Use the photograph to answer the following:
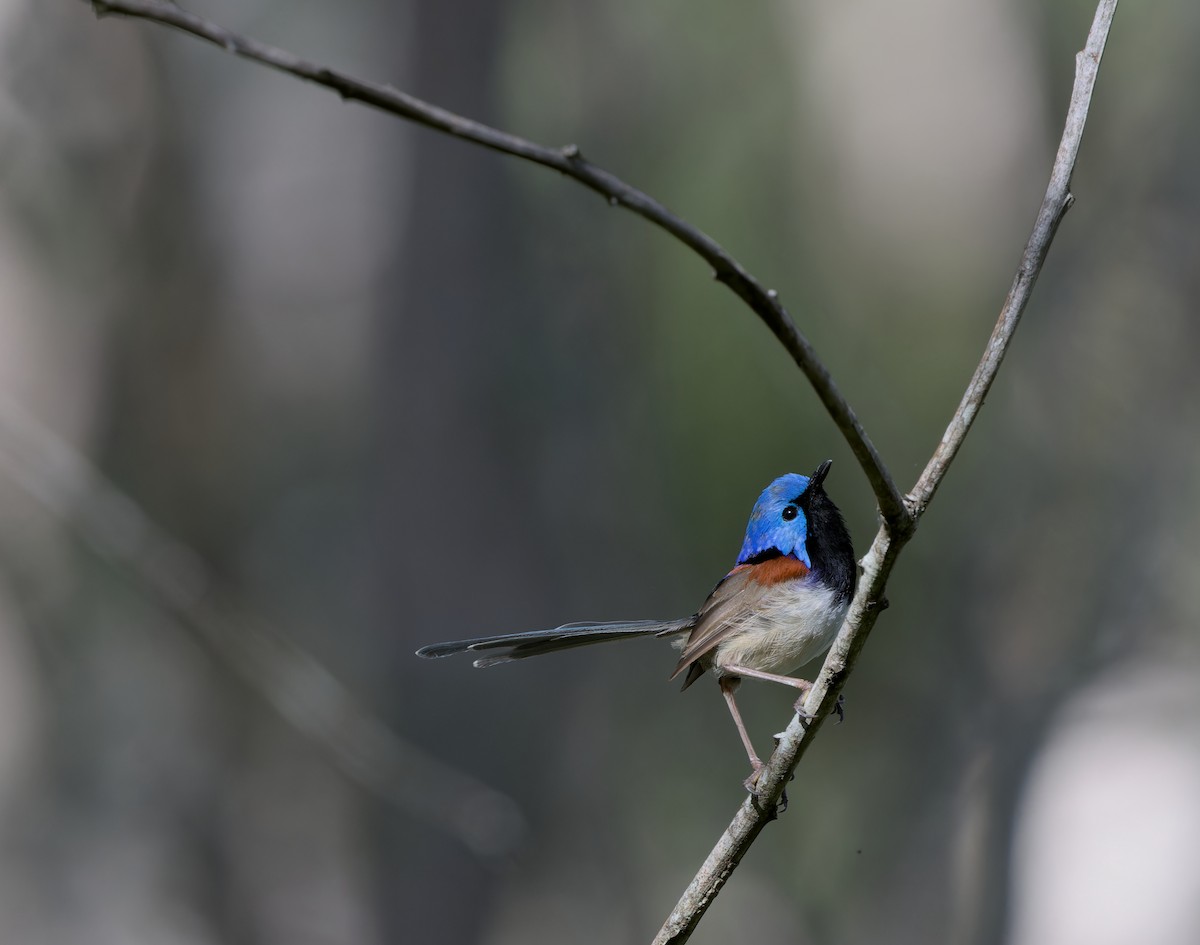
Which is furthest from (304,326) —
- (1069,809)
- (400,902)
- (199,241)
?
(1069,809)

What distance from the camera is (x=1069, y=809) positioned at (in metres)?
7.21

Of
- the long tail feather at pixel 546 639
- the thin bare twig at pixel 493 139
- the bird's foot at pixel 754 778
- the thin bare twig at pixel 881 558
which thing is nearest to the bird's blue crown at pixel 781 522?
the long tail feather at pixel 546 639

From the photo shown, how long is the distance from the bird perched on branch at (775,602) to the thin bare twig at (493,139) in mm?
1464

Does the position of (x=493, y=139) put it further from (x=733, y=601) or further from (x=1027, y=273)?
(x=733, y=601)

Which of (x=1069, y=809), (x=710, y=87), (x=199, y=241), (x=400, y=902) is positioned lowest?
(x=400, y=902)

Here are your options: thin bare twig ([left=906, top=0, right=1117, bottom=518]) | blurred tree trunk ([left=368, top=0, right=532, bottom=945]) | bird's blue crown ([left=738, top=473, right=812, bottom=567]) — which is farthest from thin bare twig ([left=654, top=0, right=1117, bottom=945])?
blurred tree trunk ([left=368, top=0, right=532, bottom=945])

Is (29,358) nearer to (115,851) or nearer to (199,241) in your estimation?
(199,241)

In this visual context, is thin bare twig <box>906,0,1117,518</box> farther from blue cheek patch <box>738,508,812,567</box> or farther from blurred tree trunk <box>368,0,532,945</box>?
blurred tree trunk <box>368,0,532,945</box>

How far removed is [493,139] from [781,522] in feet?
6.22

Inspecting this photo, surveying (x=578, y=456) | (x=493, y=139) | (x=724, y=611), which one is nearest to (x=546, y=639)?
(x=724, y=611)

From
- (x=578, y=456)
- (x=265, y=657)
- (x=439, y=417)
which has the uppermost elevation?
(x=578, y=456)

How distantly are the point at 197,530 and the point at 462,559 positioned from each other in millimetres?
3401

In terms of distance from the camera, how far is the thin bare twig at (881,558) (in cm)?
196

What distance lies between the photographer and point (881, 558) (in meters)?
1.95
